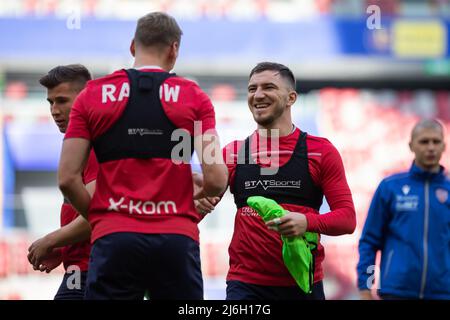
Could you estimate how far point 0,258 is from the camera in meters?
18.9

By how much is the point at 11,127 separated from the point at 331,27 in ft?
24.0

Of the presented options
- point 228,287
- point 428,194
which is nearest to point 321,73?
point 428,194

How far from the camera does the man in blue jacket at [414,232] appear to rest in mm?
7156

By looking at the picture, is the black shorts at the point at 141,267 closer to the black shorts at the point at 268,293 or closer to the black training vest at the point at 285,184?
the black shorts at the point at 268,293

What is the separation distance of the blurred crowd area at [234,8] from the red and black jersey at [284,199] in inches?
624

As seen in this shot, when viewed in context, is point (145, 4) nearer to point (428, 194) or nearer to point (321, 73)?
point (321, 73)

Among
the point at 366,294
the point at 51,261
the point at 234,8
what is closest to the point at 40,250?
the point at 51,261

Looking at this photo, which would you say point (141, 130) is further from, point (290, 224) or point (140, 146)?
point (290, 224)

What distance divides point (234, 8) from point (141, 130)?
1793 centimetres

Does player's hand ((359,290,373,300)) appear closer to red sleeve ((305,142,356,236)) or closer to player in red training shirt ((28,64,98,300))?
red sleeve ((305,142,356,236))

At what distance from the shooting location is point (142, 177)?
14.9 feet

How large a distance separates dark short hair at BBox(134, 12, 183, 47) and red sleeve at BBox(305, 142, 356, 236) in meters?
1.35

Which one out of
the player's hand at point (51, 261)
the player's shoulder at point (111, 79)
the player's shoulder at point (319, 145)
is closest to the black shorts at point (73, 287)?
the player's hand at point (51, 261)
